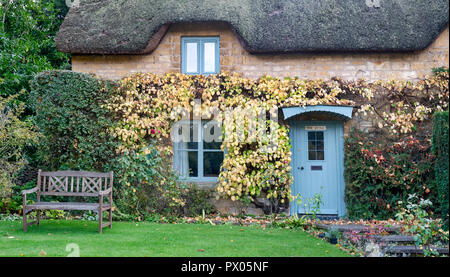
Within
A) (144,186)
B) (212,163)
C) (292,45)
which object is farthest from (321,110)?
(144,186)

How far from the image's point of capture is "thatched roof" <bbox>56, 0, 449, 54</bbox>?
8.91m

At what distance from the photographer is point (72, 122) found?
8.53 meters

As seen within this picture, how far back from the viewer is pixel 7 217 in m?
8.12

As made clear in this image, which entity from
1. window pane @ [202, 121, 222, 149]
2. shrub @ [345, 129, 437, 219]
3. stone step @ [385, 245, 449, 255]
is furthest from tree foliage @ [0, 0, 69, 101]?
stone step @ [385, 245, 449, 255]

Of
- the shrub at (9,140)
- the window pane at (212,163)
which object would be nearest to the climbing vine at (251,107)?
the window pane at (212,163)

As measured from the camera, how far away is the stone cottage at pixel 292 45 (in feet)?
29.4

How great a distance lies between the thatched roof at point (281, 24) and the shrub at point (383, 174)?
2174 mm

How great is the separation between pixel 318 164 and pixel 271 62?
2.58 meters

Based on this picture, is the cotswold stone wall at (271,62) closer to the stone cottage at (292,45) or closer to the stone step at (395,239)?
the stone cottage at (292,45)

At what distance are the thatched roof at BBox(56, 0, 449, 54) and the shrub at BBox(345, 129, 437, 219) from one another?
7.13 ft

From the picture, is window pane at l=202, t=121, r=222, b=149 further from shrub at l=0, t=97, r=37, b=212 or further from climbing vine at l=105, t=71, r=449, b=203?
shrub at l=0, t=97, r=37, b=212

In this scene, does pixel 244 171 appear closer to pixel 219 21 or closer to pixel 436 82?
pixel 219 21

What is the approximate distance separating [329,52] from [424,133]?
2722mm
